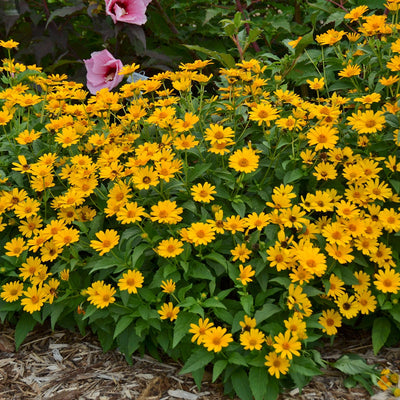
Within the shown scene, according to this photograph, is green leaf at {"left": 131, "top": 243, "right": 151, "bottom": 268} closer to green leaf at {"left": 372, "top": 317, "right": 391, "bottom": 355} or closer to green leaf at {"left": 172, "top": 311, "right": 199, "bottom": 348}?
green leaf at {"left": 172, "top": 311, "right": 199, "bottom": 348}

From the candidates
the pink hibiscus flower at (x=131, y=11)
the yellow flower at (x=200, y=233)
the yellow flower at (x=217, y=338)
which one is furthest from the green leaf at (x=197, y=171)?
the pink hibiscus flower at (x=131, y=11)

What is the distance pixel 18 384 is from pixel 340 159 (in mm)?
1480

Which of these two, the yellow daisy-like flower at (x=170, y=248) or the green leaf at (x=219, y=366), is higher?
the yellow daisy-like flower at (x=170, y=248)

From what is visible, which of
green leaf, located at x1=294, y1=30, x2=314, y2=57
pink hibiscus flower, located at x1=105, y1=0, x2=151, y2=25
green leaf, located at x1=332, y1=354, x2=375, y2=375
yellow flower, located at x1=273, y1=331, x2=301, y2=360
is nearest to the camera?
yellow flower, located at x1=273, y1=331, x2=301, y2=360

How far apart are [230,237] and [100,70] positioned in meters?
1.67

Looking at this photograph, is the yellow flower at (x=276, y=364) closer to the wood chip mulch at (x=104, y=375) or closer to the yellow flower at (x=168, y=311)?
the wood chip mulch at (x=104, y=375)

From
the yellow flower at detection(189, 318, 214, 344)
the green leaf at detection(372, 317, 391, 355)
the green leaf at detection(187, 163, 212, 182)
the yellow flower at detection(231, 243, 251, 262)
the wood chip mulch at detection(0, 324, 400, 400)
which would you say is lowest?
the wood chip mulch at detection(0, 324, 400, 400)

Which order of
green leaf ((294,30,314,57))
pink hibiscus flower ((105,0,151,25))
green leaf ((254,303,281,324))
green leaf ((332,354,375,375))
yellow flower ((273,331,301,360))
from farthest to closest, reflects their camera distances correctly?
pink hibiscus flower ((105,0,151,25)), green leaf ((294,30,314,57)), green leaf ((332,354,375,375)), green leaf ((254,303,281,324)), yellow flower ((273,331,301,360))

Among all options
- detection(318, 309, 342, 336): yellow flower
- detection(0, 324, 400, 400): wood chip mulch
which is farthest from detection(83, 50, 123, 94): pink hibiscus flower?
detection(318, 309, 342, 336): yellow flower

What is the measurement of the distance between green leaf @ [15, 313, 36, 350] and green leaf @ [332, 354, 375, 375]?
1.18 meters

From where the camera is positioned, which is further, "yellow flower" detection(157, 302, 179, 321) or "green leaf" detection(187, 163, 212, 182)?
"green leaf" detection(187, 163, 212, 182)

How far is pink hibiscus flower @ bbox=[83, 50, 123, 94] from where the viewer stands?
10.7 feet

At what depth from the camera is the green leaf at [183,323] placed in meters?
1.84

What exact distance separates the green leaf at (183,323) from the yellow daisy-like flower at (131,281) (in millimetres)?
177
